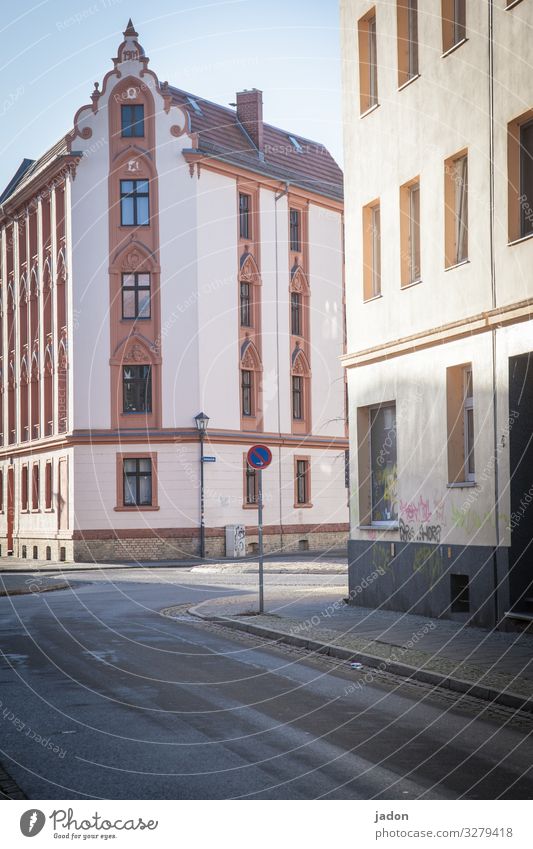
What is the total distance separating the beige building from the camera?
1539 cm

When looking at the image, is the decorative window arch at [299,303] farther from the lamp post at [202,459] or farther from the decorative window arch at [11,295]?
the decorative window arch at [11,295]

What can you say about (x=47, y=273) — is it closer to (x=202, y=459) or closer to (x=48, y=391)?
(x=48, y=391)

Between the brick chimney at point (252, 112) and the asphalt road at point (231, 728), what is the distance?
36507 millimetres

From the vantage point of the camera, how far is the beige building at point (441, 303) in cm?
1539

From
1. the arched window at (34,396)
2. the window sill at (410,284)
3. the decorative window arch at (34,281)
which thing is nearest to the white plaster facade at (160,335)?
the decorative window arch at (34,281)

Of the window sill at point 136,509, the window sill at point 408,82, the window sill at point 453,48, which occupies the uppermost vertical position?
the window sill at point 408,82

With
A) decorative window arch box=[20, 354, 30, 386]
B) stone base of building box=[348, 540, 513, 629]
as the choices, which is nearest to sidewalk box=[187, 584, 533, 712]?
stone base of building box=[348, 540, 513, 629]

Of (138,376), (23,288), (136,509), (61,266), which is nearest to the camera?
(136,509)

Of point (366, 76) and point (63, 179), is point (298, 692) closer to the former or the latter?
point (366, 76)

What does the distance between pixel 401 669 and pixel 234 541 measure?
30.3 meters

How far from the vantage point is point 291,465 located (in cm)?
4672

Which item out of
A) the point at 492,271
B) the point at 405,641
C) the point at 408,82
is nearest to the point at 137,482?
the point at 408,82

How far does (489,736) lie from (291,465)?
1500 inches

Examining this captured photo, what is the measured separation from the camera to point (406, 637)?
47.9 ft
